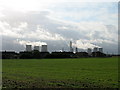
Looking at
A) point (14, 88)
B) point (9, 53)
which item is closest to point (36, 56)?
point (9, 53)

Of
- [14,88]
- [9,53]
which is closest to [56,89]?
[14,88]

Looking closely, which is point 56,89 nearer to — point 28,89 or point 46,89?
point 46,89

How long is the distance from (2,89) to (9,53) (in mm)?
125838

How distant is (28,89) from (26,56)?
109735 millimetres

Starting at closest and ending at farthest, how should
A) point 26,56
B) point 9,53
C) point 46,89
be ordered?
1. point 46,89
2. point 26,56
3. point 9,53

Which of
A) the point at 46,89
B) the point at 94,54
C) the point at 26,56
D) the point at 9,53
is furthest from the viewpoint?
the point at 94,54

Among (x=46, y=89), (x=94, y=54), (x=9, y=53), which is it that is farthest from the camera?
(x=94, y=54)

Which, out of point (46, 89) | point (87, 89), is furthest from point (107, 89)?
point (46, 89)

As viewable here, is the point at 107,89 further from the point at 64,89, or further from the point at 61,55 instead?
the point at 61,55

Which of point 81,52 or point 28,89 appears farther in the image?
point 81,52

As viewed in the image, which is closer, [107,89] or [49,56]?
[107,89]

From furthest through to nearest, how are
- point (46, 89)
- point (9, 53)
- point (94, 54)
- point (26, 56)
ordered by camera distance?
1. point (94, 54)
2. point (9, 53)
3. point (26, 56)
4. point (46, 89)

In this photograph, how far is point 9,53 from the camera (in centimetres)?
13738

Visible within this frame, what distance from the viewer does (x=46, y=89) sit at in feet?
44.8
